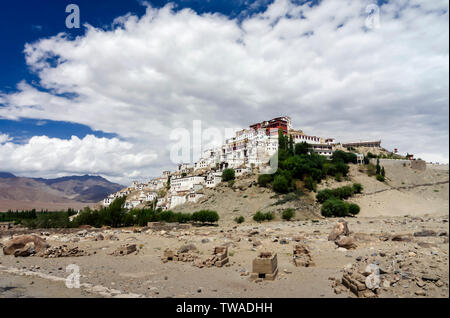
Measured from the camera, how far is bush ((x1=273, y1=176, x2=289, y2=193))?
5866 cm

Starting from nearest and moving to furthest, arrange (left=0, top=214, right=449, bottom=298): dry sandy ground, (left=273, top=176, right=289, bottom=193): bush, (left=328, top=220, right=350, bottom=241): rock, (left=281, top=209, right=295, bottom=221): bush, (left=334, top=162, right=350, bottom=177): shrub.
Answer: (left=0, top=214, right=449, bottom=298): dry sandy ground
(left=328, top=220, right=350, bottom=241): rock
(left=281, top=209, right=295, bottom=221): bush
(left=273, top=176, right=289, bottom=193): bush
(left=334, top=162, right=350, bottom=177): shrub

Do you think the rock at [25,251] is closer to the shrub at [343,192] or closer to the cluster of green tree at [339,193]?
the cluster of green tree at [339,193]

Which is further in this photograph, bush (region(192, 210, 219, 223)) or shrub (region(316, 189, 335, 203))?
shrub (region(316, 189, 335, 203))

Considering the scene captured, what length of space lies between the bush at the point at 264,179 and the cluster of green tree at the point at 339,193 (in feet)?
40.7

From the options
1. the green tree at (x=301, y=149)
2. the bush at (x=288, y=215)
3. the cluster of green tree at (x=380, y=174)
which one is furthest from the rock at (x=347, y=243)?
the green tree at (x=301, y=149)

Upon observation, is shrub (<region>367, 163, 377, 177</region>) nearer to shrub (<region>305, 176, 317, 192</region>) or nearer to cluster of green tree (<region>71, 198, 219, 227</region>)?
shrub (<region>305, 176, 317, 192</region>)

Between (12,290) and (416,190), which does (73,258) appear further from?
(416,190)

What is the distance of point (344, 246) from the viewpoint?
17625mm

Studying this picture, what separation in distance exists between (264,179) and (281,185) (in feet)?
20.9

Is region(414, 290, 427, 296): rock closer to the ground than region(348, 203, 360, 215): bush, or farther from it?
closer to the ground

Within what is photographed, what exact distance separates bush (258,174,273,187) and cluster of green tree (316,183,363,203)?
12.4m

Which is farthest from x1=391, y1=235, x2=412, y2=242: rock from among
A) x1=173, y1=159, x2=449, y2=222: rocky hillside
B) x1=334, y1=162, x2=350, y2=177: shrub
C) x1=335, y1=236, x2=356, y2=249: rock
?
x1=334, y1=162, x2=350, y2=177: shrub

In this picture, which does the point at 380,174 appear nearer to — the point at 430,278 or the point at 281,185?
the point at 281,185
